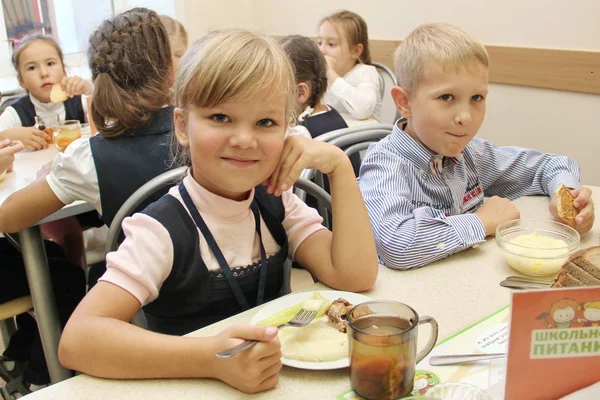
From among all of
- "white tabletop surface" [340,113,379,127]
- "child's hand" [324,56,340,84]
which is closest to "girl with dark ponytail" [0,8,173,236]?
"white tabletop surface" [340,113,379,127]

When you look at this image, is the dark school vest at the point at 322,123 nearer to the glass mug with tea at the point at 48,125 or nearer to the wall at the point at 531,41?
the wall at the point at 531,41

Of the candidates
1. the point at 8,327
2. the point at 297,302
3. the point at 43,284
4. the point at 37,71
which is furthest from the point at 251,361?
the point at 37,71

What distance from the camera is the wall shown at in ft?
9.21

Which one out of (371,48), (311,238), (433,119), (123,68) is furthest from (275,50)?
(371,48)

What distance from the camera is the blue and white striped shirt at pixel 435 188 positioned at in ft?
4.01

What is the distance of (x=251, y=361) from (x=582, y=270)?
0.53m

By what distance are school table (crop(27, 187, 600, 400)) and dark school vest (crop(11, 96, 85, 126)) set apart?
7.33 feet

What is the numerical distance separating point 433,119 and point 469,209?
30 cm

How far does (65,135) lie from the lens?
2.27 meters

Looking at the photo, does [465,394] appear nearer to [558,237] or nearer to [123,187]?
[558,237]

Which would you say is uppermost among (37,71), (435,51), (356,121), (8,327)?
(435,51)

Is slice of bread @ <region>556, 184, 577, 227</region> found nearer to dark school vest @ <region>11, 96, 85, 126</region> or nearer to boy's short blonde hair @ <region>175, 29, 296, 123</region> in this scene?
boy's short blonde hair @ <region>175, 29, 296, 123</region>

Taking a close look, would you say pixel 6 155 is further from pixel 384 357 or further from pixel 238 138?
pixel 384 357

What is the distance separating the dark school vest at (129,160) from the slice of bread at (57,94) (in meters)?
1.45
